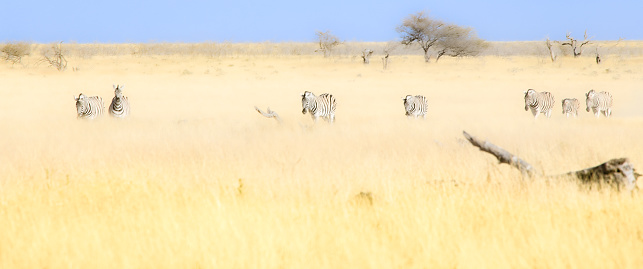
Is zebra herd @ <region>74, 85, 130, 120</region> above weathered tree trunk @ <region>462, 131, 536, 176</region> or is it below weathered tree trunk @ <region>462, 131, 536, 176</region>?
below

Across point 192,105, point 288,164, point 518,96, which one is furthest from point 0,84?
point 288,164

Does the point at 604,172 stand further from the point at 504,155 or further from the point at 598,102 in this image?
the point at 598,102

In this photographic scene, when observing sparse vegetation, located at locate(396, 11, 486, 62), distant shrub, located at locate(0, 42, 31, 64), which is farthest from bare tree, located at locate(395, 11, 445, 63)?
distant shrub, located at locate(0, 42, 31, 64)

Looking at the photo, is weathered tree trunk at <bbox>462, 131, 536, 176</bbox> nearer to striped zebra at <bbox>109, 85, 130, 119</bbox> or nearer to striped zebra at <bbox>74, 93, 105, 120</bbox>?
striped zebra at <bbox>109, 85, 130, 119</bbox>

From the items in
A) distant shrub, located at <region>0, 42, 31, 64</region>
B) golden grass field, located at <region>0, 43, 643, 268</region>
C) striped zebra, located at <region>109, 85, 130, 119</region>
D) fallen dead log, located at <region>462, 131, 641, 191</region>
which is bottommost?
distant shrub, located at <region>0, 42, 31, 64</region>

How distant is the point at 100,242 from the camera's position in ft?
17.7

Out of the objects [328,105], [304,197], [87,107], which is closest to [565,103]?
[328,105]

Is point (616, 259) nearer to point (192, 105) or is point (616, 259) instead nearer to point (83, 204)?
point (83, 204)

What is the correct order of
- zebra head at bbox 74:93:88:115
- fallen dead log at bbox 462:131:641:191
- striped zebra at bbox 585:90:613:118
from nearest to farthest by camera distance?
fallen dead log at bbox 462:131:641:191 < zebra head at bbox 74:93:88:115 < striped zebra at bbox 585:90:613:118

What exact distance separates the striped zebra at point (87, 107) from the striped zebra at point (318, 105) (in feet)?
19.7

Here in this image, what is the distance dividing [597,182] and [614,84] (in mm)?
31023

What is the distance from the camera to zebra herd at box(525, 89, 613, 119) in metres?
20.8

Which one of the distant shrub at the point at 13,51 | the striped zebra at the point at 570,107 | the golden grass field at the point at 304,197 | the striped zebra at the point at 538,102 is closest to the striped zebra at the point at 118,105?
the golden grass field at the point at 304,197

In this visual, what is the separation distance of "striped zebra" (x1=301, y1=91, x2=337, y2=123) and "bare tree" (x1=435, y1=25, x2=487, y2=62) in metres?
47.7
